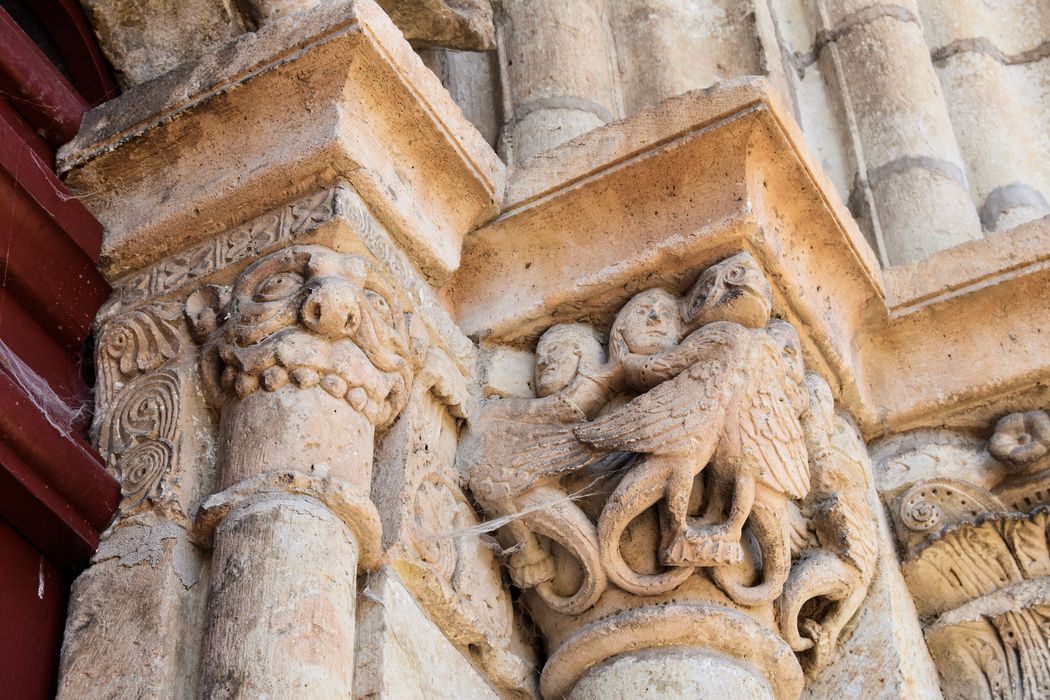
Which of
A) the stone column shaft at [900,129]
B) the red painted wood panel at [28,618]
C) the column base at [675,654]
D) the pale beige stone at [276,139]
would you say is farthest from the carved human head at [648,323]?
the red painted wood panel at [28,618]

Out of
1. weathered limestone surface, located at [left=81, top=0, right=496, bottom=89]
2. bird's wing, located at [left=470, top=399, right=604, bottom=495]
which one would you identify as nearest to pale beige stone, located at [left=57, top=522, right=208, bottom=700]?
bird's wing, located at [left=470, top=399, right=604, bottom=495]

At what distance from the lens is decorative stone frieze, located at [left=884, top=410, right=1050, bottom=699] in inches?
115

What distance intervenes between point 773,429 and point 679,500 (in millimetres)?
209

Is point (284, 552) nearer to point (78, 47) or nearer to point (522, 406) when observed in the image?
point (522, 406)

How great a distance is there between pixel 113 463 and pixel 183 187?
51 centimetres

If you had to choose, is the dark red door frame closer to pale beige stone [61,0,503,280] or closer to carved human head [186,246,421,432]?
pale beige stone [61,0,503,280]

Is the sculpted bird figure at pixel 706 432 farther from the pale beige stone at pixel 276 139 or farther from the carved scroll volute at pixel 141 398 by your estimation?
the carved scroll volute at pixel 141 398

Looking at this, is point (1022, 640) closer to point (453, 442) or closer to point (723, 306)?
point (723, 306)

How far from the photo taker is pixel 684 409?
2670mm

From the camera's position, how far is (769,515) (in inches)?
106

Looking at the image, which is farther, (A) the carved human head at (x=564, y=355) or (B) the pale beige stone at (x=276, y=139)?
(A) the carved human head at (x=564, y=355)

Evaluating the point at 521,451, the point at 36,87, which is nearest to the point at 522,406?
the point at 521,451

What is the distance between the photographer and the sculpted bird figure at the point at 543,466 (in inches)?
106

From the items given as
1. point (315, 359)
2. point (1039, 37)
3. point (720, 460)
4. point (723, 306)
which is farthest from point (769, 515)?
point (1039, 37)
